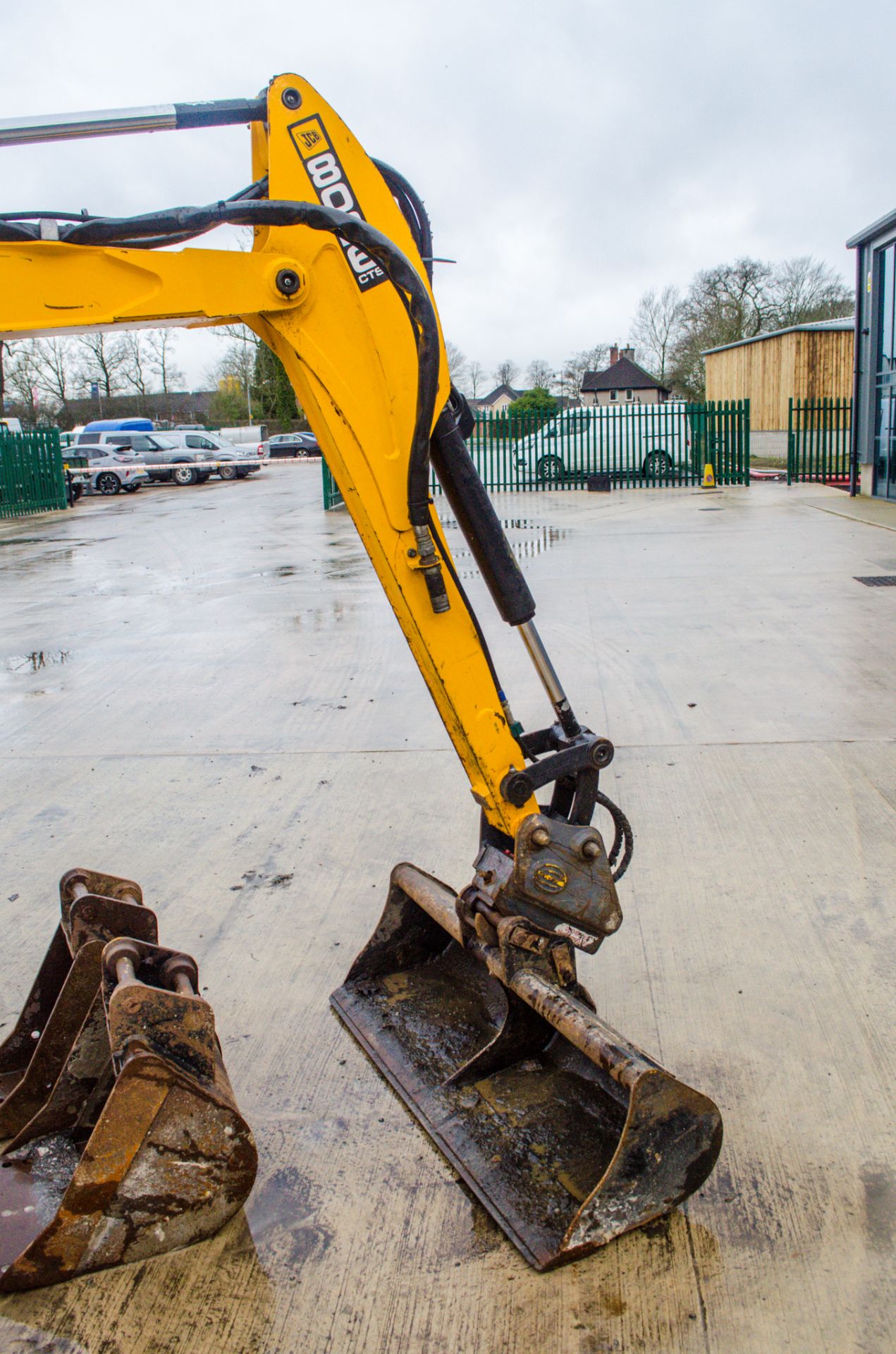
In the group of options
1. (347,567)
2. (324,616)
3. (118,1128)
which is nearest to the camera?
(118,1128)

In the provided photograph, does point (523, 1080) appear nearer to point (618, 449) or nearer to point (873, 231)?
point (873, 231)

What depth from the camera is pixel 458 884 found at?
406cm

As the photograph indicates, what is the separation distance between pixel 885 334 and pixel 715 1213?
16211 mm

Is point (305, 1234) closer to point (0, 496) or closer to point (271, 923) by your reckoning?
point (271, 923)

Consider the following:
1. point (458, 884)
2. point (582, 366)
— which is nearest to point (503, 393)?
point (582, 366)

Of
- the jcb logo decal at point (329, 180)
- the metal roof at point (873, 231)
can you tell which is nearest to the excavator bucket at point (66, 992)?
the jcb logo decal at point (329, 180)

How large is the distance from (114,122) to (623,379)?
62947 millimetres

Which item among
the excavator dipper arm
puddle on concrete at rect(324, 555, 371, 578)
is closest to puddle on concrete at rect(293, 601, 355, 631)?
puddle on concrete at rect(324, 555, 371, 578)

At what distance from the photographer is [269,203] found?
7.66 ft

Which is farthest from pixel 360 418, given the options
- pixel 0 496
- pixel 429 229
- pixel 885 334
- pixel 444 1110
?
pixel 0 496

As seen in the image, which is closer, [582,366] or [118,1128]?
[118,1128]

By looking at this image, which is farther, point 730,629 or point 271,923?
point 730,629

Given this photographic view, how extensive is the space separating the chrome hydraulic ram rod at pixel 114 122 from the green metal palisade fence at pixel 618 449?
20808 millimetres

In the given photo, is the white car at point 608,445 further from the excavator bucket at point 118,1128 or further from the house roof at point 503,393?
the house roof at point 503,393
